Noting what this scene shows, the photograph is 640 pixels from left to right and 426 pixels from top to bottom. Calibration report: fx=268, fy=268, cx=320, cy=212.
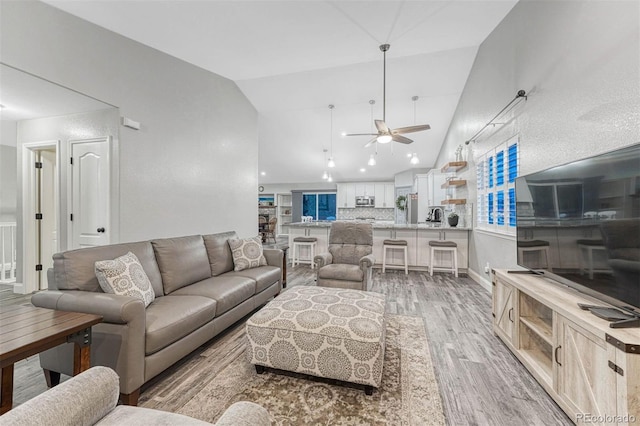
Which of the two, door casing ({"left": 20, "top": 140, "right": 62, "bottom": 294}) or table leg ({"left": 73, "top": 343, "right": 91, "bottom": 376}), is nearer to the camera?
table leg ({"left": 73, "top": 343, "right": 91, "bottom": 376})

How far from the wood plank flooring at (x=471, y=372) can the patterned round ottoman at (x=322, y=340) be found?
0.57 metres

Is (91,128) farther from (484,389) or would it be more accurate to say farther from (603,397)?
(603,397)

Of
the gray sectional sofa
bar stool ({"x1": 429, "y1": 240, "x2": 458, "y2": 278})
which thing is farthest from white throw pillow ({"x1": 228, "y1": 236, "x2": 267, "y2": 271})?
bar stool ({"x1": 429, "y1": 240, "x2": 458, "y2": 278})

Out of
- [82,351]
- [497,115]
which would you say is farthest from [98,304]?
[497,115]

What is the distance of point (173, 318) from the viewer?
1.91 metres

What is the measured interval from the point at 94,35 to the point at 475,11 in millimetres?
4312

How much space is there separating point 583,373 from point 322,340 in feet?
4.65

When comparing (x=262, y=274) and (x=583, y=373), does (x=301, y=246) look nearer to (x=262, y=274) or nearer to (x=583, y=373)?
(x=262, y=274)

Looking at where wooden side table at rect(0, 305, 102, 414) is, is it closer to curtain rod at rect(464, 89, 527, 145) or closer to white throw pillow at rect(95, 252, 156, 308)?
white throw pillow at rect(95, 252, 156, 308)

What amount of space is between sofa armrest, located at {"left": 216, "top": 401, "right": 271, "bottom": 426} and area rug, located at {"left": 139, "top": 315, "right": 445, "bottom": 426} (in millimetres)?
843

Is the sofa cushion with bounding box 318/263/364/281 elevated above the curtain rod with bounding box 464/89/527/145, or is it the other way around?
the curtain rod with bounding box 464/89/527/145

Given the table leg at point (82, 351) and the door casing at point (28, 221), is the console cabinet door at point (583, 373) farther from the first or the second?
the door casing at point (28, 221)

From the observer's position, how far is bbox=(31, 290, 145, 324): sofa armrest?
161 cm

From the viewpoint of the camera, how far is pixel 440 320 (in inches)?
117
